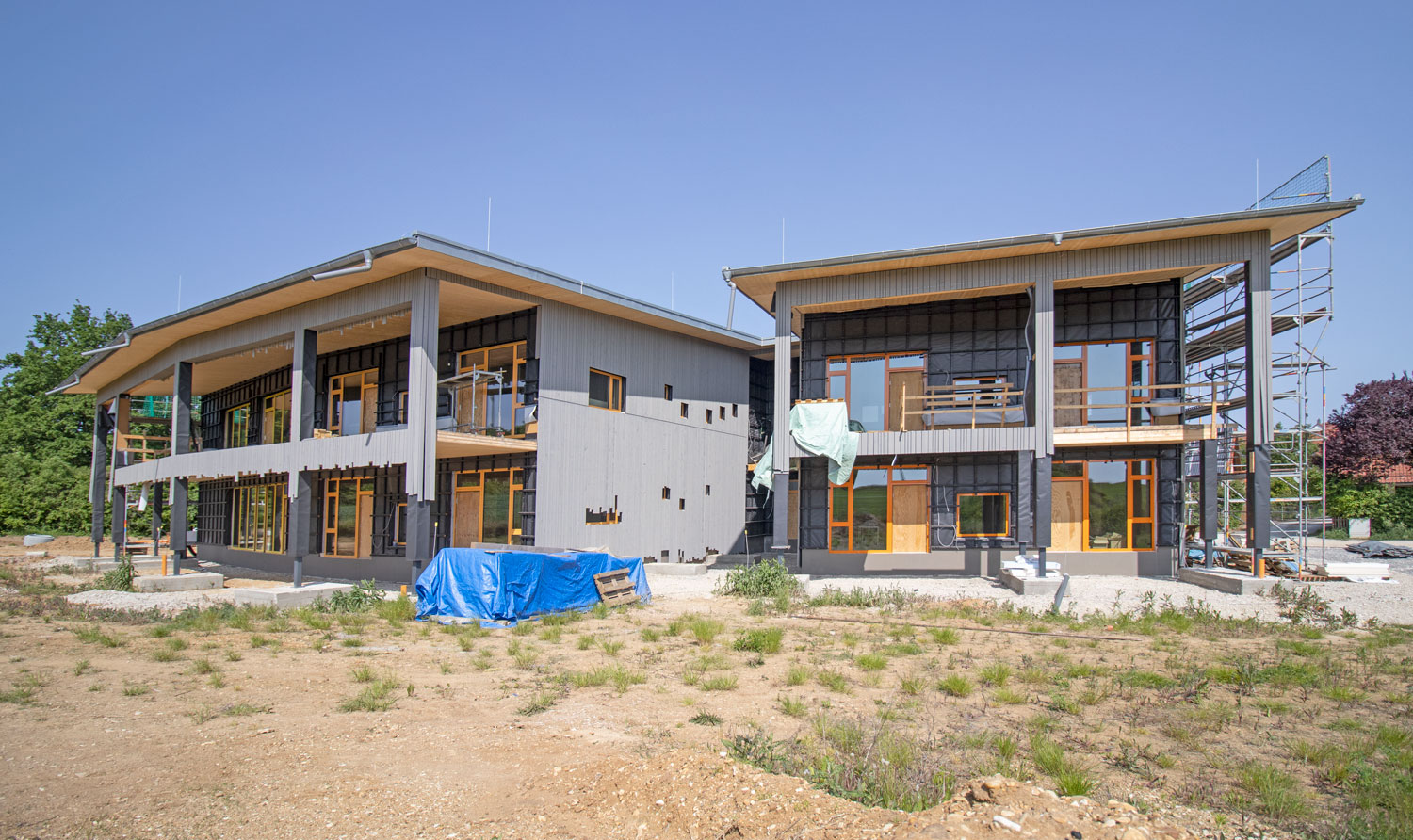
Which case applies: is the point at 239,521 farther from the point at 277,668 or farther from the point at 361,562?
the point at 277,668

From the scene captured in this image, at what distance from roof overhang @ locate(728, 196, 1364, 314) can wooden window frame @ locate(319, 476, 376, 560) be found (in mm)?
12099

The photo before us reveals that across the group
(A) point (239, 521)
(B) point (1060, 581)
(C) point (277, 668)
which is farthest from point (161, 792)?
(A) point (239, 521)

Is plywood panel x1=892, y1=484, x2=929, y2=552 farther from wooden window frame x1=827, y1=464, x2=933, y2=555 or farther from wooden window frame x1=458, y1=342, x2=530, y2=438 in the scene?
wooden window frame x1=458, y1=342, x2=530, y2=438

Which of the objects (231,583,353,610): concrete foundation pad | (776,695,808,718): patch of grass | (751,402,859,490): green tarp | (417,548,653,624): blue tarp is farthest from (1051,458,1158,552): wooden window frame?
(231,583,353,610): concrete foundation pad

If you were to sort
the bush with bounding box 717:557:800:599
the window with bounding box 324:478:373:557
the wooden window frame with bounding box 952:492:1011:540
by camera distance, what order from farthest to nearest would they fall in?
the window with bounding box 324:478:373:557 → the wooden window frame with bounding box 952:492:1011:540 → the bush with bounding box 717:557:800:599

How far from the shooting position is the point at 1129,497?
20078 mm

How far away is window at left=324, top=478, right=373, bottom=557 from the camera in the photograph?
23906 millimetres

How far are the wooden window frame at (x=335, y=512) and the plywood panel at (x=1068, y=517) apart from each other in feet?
58.7

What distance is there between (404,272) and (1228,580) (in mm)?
17542

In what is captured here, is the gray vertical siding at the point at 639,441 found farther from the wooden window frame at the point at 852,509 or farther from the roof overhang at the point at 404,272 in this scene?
the wooden window frame at the point at 852,509

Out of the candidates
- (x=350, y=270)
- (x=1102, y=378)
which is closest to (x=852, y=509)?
(x=1102, y=378)

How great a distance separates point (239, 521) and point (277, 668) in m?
22.6

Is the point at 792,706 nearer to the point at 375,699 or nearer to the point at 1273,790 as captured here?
the point at 1273,790

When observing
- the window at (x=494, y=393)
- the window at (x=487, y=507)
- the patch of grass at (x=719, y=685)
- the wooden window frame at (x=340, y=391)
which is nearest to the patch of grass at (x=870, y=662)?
the patch of grass at (x=719, y=685)
